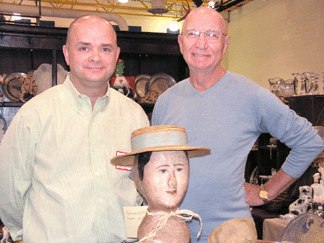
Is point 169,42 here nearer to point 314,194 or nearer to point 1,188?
point 314,194

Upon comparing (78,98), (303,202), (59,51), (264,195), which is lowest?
(303,202)

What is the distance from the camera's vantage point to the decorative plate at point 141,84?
4.13 metres

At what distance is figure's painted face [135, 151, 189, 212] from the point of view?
1.12 meters

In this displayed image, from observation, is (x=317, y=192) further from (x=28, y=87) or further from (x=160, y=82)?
(x=28, y=87)

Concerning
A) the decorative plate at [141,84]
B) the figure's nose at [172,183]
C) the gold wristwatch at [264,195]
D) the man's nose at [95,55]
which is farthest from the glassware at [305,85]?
the figure's nose at [172,183]

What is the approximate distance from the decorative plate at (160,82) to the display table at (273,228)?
1.90 meters

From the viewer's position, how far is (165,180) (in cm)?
113

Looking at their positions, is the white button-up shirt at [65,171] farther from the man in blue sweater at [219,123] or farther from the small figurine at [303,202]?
the small figurine at [303,202]

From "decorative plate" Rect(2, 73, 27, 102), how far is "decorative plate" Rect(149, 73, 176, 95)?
148cm

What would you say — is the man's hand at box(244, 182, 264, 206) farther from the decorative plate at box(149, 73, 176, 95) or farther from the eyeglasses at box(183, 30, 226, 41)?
the decorative plate at box(149, 73, 176, 95)

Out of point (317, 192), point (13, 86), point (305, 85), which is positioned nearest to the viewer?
point (317, 192)

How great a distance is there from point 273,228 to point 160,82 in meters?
2.09

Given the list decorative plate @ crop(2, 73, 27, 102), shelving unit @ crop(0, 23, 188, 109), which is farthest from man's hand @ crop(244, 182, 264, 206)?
decorative plate @ crop(2, 73, 27, 102)

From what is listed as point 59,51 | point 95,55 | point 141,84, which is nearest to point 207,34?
point 95,55
